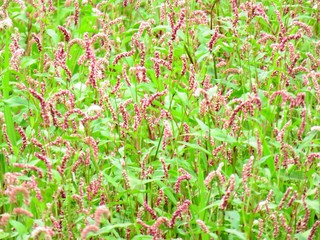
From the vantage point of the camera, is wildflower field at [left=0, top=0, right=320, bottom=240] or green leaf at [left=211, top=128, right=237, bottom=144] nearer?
wildflower field at [left=0, top=0, right=320, bottom=240]

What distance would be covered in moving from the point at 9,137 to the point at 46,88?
2.00 ft

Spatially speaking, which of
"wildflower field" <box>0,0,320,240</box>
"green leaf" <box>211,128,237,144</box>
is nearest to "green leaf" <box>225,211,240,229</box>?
"wildflower field" <box>0,0,320,240</box>

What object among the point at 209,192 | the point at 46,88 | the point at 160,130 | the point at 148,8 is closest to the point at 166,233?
the point at 209,192

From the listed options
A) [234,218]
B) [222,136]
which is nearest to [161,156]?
[222,136]

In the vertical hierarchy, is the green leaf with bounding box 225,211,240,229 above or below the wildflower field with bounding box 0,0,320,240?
below

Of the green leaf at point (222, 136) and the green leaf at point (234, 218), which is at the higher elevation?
the green leaf at point (222, 136)

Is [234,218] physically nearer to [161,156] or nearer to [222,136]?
[222,136]

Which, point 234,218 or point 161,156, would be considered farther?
point 161,156

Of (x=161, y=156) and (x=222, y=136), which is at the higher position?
(x=222, y=136)

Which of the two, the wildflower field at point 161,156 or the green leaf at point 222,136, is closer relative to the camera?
the wildflower field at point 161,156

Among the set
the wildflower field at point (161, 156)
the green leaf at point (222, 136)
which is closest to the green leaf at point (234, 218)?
the wildflower field at point (161, 156)

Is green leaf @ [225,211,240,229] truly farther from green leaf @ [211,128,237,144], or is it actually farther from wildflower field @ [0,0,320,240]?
green leaf @ [211,128,237,144]

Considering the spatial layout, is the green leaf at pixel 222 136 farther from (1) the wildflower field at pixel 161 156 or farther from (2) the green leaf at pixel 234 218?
(2) the green leaf at pixel 234 218

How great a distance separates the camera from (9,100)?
11.8 feet
